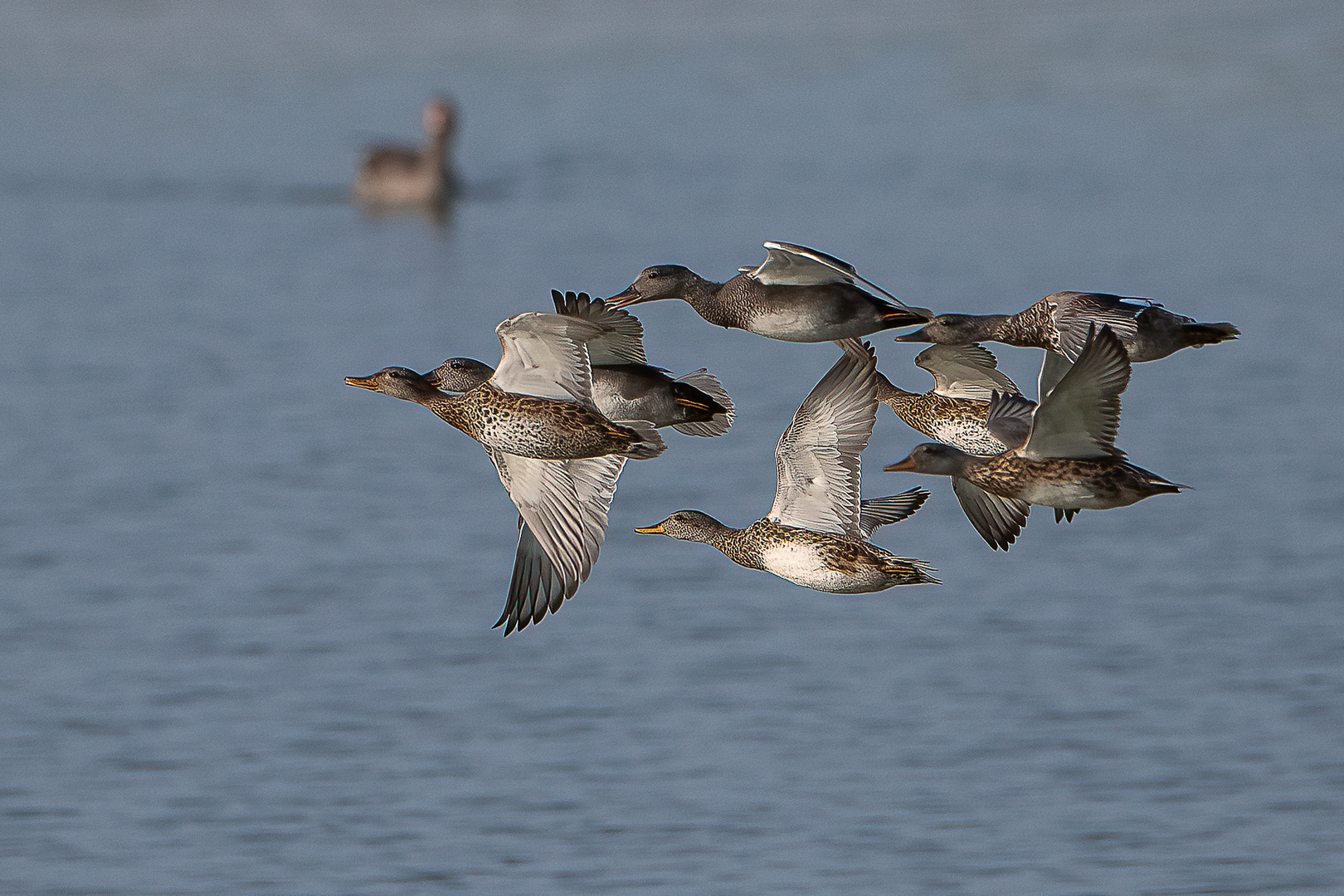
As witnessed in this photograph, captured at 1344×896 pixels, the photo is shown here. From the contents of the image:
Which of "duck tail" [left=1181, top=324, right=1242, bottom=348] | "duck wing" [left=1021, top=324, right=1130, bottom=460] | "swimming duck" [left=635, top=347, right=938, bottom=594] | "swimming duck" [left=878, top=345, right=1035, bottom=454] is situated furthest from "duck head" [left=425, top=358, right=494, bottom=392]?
"duck tail" [left=1181, top=324, right=1242, bottom=348]

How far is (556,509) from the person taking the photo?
898cm

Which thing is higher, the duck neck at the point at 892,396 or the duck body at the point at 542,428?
the duck neck at the point at 892,396

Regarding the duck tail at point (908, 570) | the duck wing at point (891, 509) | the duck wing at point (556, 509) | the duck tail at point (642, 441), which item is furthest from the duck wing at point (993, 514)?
the duck wing at point (556, 509)

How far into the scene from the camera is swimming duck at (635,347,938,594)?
27.5 feet

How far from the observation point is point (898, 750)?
21.8 m

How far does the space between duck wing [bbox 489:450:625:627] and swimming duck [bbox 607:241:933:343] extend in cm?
77

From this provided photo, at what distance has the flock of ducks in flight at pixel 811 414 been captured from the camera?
7977 millimetres

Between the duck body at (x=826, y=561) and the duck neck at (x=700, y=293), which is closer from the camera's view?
the duck body at (x=826, y=561)

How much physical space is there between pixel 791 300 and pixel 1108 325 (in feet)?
4.35

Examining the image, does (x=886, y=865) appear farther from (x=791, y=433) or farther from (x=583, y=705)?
(x=791, y=433)

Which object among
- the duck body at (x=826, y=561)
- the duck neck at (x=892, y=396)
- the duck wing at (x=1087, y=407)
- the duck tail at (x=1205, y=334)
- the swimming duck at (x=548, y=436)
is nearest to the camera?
the duck wing at (x=1087, y=407)

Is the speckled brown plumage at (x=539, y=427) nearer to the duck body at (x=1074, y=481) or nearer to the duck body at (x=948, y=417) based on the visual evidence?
the duck body at (x=948, y=417)

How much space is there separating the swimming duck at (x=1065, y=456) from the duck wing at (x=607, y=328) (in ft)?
4.11

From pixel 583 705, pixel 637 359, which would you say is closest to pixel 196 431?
pixel 583 705
